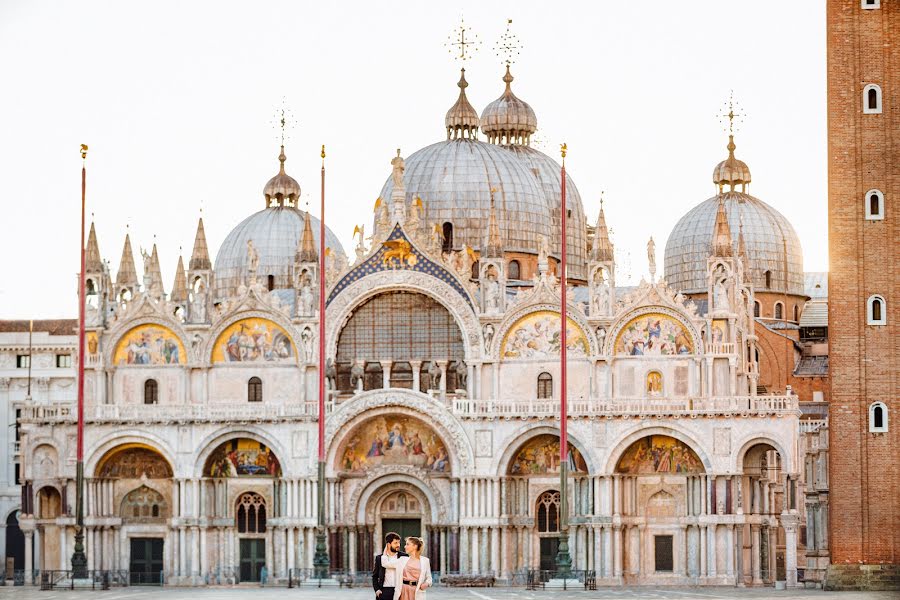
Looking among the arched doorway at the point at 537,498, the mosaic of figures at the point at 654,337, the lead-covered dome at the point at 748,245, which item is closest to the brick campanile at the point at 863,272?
the mosaic of figures at the point at 654,337

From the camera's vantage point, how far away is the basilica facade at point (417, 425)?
8438 centimetres

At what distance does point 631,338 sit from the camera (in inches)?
3391

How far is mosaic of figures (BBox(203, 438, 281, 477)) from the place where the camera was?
8838 centimetres

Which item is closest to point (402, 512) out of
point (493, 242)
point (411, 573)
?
point (493, 242)

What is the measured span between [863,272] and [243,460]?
1015 inches

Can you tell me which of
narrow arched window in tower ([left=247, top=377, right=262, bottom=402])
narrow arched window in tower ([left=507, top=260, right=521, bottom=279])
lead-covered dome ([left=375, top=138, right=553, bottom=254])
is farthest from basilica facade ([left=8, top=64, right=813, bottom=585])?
lead-covered dome ([left=375, top=138, right=553, bottom=254])

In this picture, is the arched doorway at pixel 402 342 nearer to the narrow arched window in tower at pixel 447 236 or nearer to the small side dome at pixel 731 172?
the narrow arched window in tower at pixel 447 236

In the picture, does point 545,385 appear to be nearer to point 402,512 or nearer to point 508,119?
point 402,512

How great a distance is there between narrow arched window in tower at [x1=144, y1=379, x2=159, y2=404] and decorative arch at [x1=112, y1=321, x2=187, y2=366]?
2.50 feet

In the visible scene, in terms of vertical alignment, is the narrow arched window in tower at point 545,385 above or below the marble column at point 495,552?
above

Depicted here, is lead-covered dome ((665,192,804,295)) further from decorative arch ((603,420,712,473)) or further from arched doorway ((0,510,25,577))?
arched doorway ((0,510,25,577))

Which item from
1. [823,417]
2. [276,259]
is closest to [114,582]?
[276,259]

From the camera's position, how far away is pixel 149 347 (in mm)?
90000

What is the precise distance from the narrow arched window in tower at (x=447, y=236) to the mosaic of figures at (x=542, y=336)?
11.7 metres
